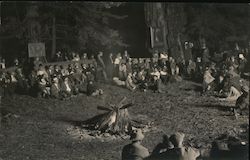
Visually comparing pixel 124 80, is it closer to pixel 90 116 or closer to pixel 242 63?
pixel 90 116

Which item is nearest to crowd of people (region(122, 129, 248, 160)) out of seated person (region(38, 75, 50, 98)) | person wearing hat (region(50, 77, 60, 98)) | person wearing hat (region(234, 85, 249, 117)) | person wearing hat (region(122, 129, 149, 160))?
person wearing hat (region(122, 129, 149, 160))

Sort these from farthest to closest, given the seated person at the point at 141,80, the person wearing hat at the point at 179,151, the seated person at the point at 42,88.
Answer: the seated person at the point at 141,80 → the person wearing hat at the point at 179,151 → the seated person at the point at 42,88

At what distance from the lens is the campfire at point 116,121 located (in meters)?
4.88

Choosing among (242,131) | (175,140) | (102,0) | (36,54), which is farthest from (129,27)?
(242,131)

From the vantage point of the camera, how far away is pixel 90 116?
191 inches

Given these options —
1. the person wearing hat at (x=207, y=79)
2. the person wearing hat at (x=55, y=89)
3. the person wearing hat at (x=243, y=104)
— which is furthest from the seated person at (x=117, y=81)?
the person wearing hat at (x=243, y=104)

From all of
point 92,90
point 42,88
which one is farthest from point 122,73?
point 42,88

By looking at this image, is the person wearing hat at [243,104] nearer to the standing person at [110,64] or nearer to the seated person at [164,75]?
the seated person at [164,75]

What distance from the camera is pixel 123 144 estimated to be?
4895 millimetres

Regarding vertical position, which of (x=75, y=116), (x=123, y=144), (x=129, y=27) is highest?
(x=129, y=27)

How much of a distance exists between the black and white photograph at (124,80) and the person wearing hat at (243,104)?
0.01 m

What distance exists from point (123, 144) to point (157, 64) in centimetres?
99

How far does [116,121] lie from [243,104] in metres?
1.46

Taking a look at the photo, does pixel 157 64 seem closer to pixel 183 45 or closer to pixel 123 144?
pixel 183 45
